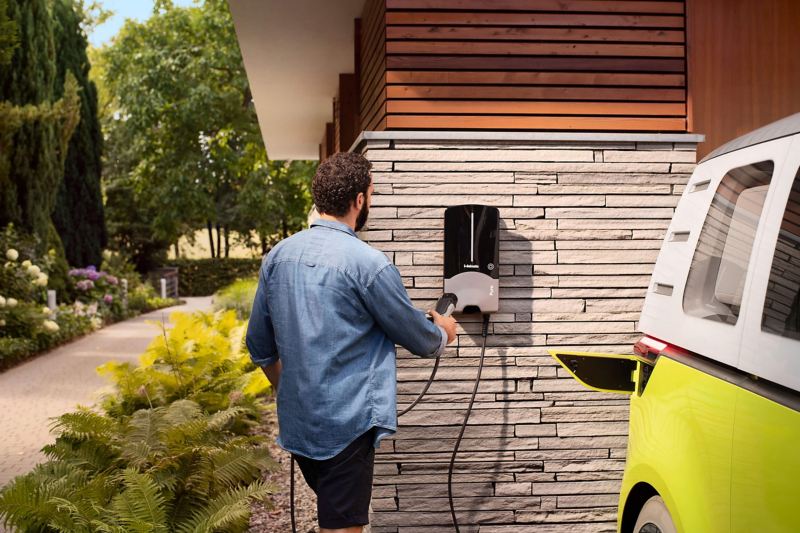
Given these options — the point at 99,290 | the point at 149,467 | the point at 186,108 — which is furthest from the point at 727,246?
the point at 186,108

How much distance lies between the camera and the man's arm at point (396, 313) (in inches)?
122

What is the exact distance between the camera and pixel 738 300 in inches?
99.2

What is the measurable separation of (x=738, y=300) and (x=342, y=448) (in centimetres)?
140

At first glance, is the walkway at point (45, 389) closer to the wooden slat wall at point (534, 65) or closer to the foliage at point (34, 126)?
the foliage at point (34, 126)

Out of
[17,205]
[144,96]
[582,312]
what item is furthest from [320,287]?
[144,96]

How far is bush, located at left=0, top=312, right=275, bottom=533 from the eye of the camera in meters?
4.36

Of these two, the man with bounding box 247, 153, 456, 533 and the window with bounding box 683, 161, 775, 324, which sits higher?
the window with bounding box 683, 161, 775, 324

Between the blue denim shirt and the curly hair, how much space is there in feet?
0.41

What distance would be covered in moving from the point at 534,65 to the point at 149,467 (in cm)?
321

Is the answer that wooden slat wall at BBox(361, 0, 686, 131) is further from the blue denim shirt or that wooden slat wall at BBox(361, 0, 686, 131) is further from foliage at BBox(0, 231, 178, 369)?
foliage at BBox(0, 231, 178, 369)

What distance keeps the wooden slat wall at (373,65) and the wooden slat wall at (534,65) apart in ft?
0.39

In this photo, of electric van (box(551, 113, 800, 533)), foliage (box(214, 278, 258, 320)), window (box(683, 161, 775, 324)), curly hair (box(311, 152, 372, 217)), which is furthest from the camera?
foliage (box(214, 278, 258, 320))

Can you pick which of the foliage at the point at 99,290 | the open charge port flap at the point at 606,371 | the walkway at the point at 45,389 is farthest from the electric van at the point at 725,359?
the foliage at the point at 99,290

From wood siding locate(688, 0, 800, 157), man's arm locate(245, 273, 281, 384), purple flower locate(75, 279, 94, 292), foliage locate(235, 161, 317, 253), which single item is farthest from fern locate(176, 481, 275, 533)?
foliage locate(235, 161, 317, 253)
